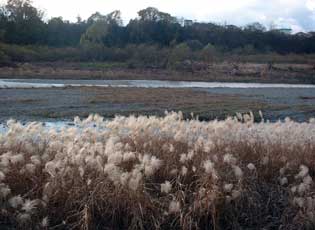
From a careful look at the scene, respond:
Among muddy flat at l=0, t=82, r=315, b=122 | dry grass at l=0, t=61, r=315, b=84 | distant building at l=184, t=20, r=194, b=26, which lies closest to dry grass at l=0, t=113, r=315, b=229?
muddy flat at l=0, t=82, r=315, b=122

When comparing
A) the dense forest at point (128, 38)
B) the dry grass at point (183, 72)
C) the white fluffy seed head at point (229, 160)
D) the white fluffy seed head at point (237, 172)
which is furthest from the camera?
the dense forest at point (128, 38)

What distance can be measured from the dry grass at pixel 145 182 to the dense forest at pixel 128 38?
226 ft

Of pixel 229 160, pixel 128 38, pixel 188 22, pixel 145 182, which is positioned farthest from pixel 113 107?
pixel 188 22

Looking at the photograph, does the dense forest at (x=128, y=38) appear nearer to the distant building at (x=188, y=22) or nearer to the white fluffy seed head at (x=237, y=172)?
the distant building at (x=188, y=22)

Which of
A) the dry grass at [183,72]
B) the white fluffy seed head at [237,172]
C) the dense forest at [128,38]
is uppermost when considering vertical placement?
the white fluffy seed head at [237,172]

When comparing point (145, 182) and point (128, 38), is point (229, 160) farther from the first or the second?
point (128, 38)

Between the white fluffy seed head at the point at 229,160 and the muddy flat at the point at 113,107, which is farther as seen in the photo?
the muddy flat at the point at 113,107

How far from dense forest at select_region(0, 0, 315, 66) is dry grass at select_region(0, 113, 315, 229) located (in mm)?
68821

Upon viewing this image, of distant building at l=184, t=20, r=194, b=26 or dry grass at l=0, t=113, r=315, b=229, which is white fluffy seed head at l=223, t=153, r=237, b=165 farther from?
distant building at l=184, t=20, r=194, b=26

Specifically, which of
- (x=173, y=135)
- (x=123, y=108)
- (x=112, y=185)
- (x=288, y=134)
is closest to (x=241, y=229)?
(x=112, y=185)

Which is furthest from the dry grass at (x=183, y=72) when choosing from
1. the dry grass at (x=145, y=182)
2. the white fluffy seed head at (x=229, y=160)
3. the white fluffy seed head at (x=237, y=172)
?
the white fluffy seed head at (x=237, y=172)

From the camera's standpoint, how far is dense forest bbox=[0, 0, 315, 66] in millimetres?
87688

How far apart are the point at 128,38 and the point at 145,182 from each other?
96257 mm

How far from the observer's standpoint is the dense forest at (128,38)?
87.7m
